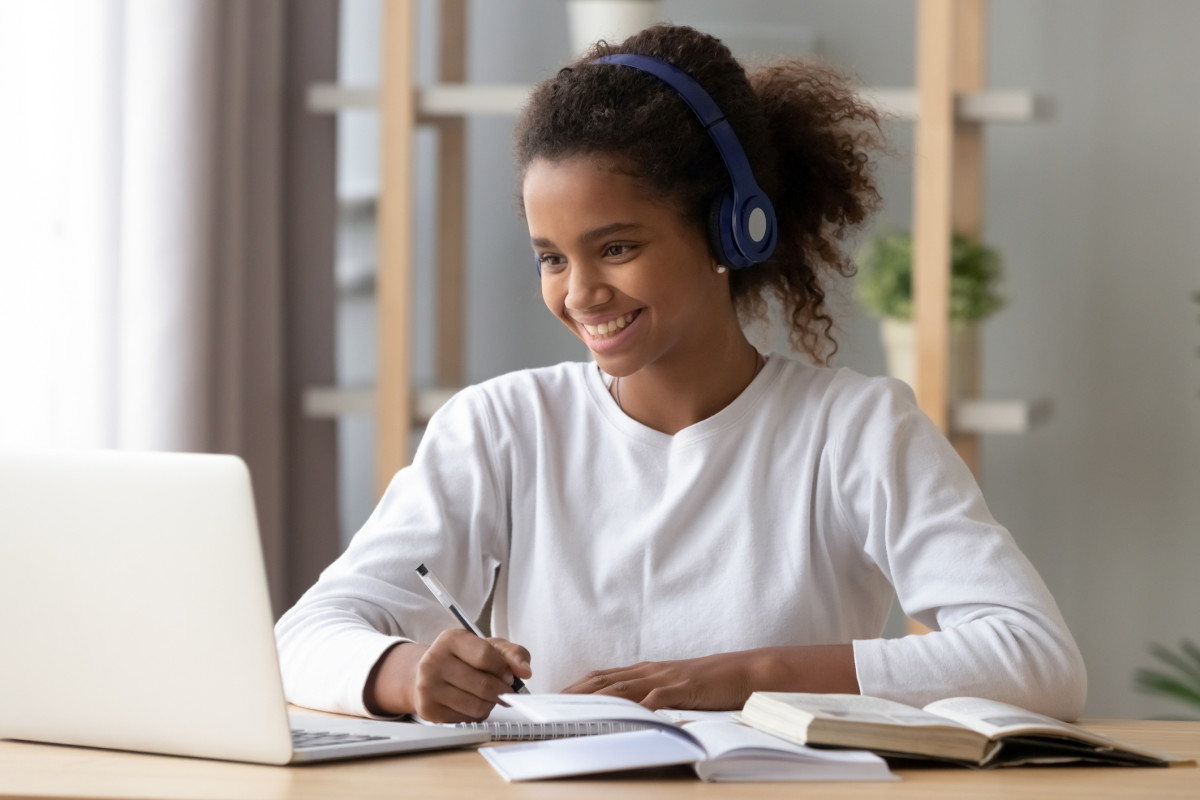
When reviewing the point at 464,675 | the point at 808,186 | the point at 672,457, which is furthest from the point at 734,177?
the point at 464,675

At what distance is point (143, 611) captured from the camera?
2.81 feet

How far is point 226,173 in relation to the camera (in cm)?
220

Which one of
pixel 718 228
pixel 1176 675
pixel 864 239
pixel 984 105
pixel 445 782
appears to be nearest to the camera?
pixel 445 782

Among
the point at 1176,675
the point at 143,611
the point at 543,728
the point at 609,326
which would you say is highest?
the point at 609,326

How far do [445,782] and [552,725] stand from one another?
150 millimetres

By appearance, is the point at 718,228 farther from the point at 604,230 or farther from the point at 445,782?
the point at 445,782

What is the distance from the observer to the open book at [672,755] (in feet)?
2.73

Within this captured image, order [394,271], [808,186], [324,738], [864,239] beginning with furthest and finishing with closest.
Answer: [864,239] < [394,271] < [808,186] < [324,738]

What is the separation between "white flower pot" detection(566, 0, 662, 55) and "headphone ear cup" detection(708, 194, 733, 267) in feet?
3.47

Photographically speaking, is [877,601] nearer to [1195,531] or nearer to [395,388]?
[395,388]

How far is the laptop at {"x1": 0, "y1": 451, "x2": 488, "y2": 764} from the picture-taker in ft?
2.73

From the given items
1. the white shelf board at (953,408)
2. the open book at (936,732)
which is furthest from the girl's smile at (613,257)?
the white shelf board at (953,408)

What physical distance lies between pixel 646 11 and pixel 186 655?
5.66 feet

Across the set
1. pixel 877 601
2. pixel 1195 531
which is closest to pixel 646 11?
pixel 877 601
